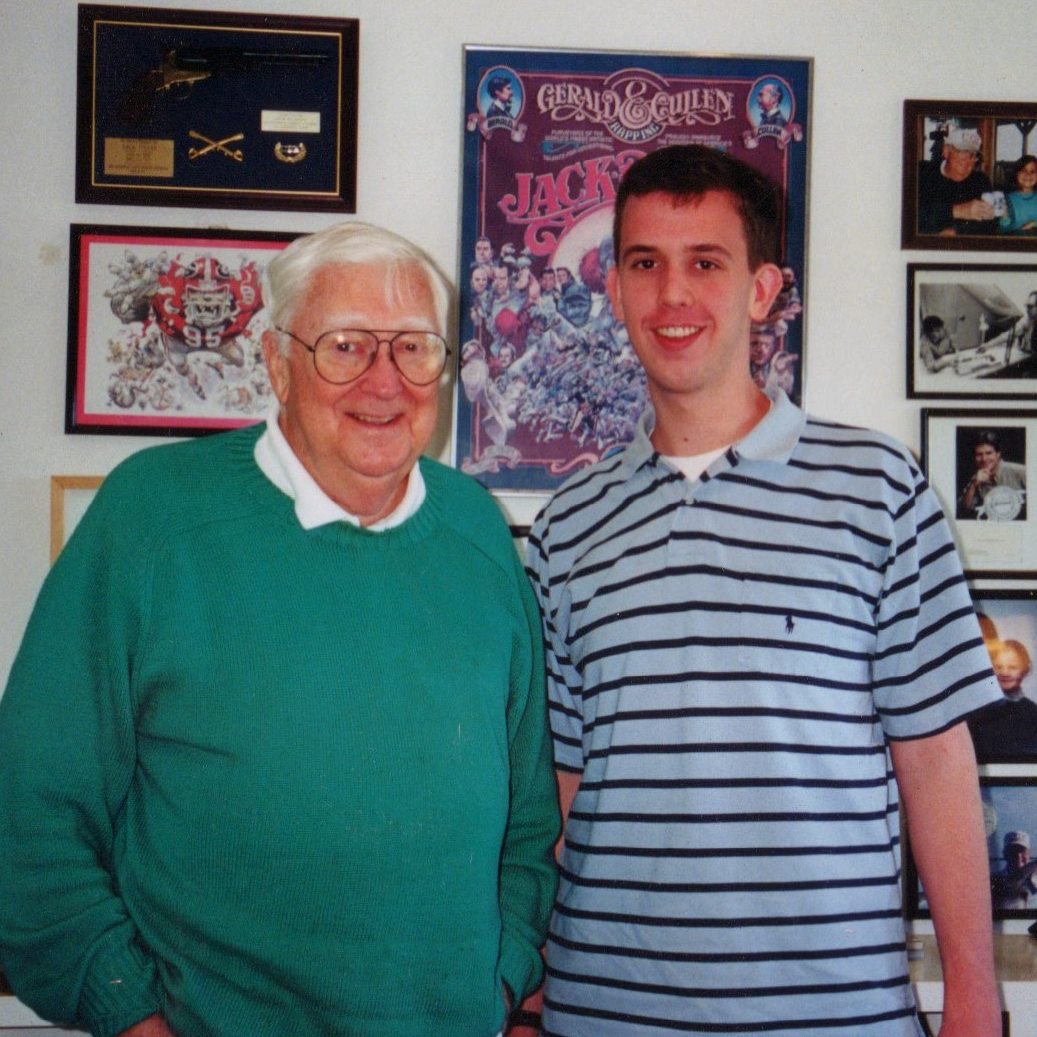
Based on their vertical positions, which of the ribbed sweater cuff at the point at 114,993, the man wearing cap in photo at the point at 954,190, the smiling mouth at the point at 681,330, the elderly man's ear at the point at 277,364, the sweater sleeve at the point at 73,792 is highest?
the man wearing cap in photo at the point at 954,190

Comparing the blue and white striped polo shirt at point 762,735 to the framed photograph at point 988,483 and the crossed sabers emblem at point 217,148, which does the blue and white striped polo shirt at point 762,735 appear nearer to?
the framed photograph at point 988,483

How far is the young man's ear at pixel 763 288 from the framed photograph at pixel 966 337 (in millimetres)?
671

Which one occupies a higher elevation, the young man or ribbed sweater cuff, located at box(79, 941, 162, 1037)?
the young man

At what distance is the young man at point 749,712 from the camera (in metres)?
1.28

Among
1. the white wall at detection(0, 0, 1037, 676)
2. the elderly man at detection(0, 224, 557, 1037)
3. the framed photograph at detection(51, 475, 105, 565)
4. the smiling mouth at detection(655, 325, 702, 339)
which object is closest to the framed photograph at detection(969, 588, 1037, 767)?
the white wall at detection(0, 0, 1037, 676)

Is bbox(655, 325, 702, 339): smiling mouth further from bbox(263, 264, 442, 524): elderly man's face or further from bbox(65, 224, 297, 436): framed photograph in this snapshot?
bbox(65, 224, 297, 436): framed photograph

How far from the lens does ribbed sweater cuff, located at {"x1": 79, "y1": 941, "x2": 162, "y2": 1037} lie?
1154 millimetres

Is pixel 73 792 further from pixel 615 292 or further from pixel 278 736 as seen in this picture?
pixel 615 292

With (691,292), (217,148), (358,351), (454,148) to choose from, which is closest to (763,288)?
(691,292)

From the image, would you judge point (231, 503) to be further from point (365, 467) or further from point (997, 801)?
point (997, 801)

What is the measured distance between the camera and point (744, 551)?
137 centimetres

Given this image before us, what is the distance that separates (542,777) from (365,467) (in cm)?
50

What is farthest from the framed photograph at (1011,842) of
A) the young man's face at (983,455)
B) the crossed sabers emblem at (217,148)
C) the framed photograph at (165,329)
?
the crossed sabers emblem at (217,148)

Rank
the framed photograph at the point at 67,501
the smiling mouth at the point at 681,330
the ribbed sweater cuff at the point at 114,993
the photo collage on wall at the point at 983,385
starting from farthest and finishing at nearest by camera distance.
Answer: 1. the photo collage on wall at the point at 983,385
2. the framed photograph at the point at 67,501
3. the smiling mouth at the point at 681,330
4. the ribbed sweater cuff at the point at 114,993
